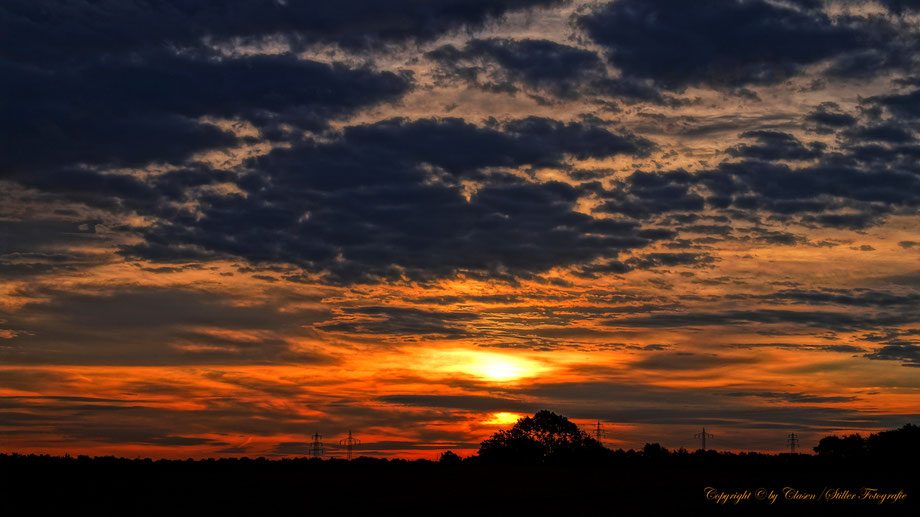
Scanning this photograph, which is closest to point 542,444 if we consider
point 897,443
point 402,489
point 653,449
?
point 653,449

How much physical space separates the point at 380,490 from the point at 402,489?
7.66 ft

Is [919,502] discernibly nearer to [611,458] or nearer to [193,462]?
[193,462]

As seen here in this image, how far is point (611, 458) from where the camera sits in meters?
164

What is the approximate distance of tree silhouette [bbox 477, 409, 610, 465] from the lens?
17412 centimetres

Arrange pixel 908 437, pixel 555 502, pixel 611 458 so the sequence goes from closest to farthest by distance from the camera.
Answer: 1. pixel 555 502
2. pixel 908 437
3. pixel 611 458

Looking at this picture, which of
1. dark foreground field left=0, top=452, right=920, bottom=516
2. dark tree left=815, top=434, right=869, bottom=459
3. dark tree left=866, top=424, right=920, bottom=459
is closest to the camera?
dark foreground field left=0, top=452, right=920, bottom=516

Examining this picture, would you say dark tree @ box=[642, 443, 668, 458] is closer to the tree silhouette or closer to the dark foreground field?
the tree silhouette

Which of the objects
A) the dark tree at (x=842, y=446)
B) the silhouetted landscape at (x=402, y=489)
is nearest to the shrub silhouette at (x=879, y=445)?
the dark tree at (x=842, y=446)

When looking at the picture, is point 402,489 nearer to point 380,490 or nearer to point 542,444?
point 380,490

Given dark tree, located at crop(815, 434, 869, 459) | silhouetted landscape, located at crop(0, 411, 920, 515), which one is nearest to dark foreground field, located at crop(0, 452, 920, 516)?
silhouetted landscape, located at crop(0, 411, 920, 515)

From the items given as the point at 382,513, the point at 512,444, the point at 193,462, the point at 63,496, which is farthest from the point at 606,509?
the point at 512,444

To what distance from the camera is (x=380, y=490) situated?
7469 centimetres

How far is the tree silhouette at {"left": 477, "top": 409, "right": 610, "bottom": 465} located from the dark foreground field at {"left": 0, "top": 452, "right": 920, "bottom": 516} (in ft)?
239

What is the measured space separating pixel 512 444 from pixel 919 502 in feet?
370
